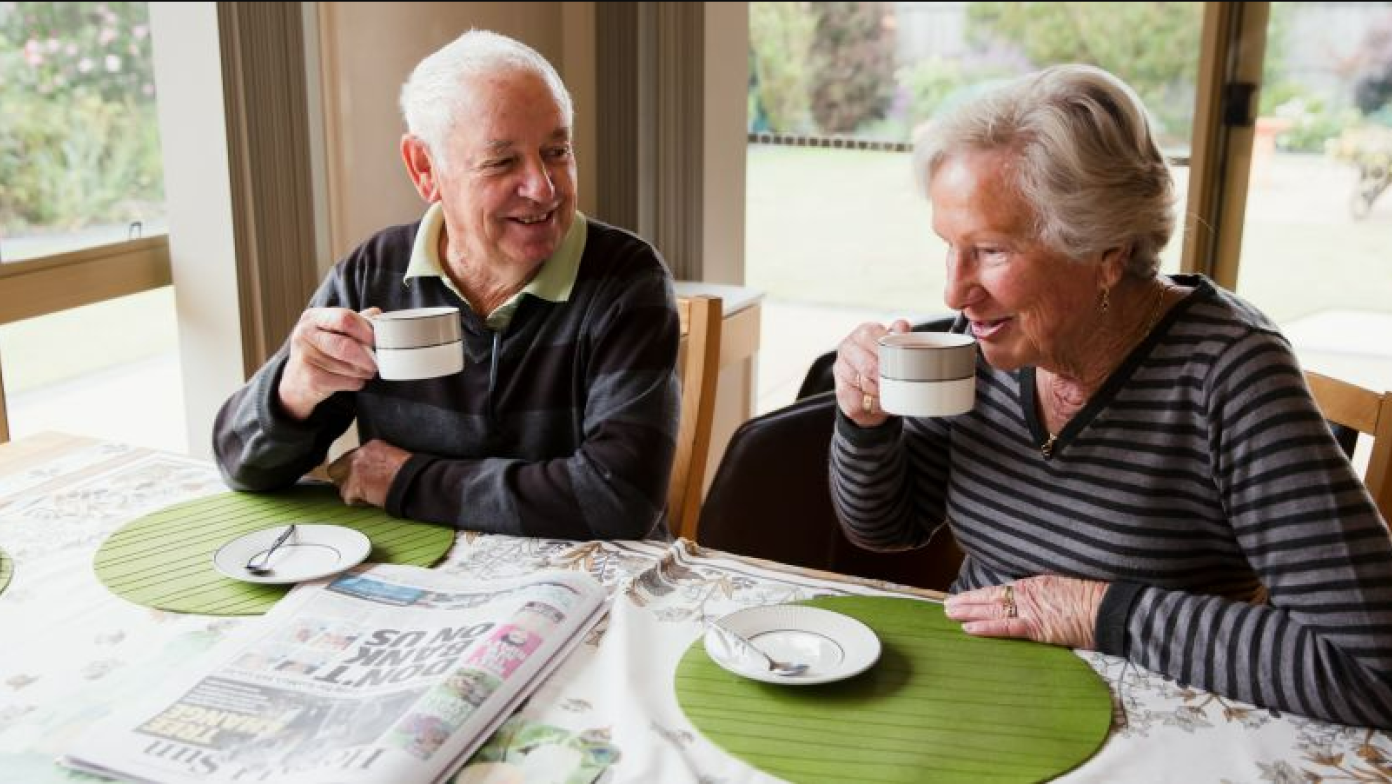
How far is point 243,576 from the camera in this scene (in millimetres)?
1402

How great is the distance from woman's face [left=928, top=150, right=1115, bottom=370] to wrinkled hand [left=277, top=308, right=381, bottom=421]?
695mm

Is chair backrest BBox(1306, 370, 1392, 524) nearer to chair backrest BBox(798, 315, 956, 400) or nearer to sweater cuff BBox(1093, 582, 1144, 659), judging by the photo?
sweater cuff BBox(1093, 582, 1144, 659)

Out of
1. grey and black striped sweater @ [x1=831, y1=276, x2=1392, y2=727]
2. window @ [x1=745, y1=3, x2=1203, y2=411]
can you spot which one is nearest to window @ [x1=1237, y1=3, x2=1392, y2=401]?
window @ [x1=745, y1=3, x2=1203, y2=411]

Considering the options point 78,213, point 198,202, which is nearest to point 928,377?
point 198,202

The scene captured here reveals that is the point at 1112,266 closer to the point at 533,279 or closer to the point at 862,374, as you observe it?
the point at 862,374

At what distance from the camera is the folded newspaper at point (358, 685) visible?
103 cm

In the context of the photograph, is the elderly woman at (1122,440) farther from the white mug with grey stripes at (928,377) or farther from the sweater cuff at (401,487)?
the sweater cuff at (401,487)

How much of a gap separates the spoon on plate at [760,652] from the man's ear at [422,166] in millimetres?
840

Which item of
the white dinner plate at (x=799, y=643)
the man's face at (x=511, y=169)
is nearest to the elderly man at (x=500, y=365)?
the man's face at (x=511, y=169)

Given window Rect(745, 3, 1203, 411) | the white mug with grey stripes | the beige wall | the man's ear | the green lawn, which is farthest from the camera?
window Rect(745, 3, 1203, 411)

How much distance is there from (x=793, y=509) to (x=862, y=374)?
0.43 meters

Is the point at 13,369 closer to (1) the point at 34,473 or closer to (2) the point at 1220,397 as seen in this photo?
(1) the point at 34,473

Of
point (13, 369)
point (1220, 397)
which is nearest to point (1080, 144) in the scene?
point (1220, 397)

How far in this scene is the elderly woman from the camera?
3.84 feet
